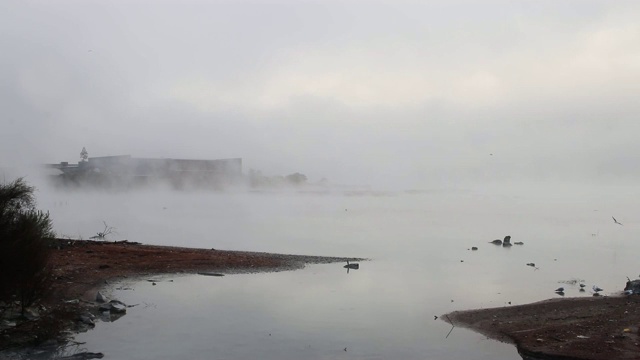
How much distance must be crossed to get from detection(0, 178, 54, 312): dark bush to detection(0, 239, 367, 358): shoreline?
77cm

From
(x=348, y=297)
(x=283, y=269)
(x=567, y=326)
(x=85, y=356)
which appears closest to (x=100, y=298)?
(x=85, y=356)

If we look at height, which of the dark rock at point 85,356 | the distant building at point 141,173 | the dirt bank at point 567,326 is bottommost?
the dark rock at point 85,356

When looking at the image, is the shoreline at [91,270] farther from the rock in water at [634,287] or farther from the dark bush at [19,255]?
the rock in water at [634,287]

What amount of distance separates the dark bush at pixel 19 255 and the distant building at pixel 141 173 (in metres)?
91.7

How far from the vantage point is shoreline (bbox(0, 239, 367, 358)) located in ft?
43.6

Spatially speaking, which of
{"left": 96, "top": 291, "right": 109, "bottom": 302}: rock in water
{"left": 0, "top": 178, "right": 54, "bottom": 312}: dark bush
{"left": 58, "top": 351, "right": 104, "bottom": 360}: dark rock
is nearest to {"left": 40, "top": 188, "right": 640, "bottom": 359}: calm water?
{"left": 58, "top": 351, "right": 104, "bottom": 360}: dark rock

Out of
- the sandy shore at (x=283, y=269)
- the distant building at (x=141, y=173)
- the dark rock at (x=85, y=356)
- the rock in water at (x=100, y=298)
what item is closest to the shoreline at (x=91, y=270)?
the sandy shore at (x=283, y=269)

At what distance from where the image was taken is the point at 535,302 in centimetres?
2066

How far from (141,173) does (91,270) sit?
102m

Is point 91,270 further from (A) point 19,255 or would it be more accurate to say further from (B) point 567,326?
(B) point 567,326

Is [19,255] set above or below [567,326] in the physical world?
above

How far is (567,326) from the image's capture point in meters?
16.0

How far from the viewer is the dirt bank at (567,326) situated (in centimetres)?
1361

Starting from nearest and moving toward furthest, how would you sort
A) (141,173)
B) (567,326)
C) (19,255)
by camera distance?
(19,255), (567,326), (141,173)
